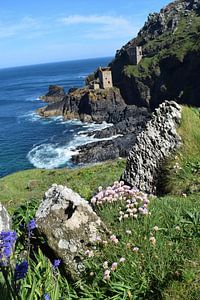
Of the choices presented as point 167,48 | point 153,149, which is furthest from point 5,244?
point 167,48

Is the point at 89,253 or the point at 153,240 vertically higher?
the point at 153,240

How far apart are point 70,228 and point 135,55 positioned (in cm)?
11205

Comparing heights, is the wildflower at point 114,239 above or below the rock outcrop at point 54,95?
above

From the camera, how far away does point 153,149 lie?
1073 cm

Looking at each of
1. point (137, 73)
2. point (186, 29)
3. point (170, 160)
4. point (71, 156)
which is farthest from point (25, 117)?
point (170, 160)

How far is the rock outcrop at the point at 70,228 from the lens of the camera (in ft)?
19.4

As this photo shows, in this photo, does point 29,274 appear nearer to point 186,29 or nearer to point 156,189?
point 156,189

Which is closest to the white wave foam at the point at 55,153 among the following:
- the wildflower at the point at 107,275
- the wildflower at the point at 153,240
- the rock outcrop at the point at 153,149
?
the rock outcrop at the point at 153,149

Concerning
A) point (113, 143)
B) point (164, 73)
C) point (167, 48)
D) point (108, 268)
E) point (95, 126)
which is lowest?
point (95, 126)

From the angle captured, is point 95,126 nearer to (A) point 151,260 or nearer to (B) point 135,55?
(B) point 135,55

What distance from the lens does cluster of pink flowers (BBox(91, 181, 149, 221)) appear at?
21.3 feet

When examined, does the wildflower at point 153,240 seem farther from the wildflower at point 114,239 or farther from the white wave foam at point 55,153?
the white wave foam at point 55,153

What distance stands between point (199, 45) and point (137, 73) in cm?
1646

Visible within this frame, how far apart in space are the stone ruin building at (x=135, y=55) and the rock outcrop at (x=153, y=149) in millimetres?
103742
